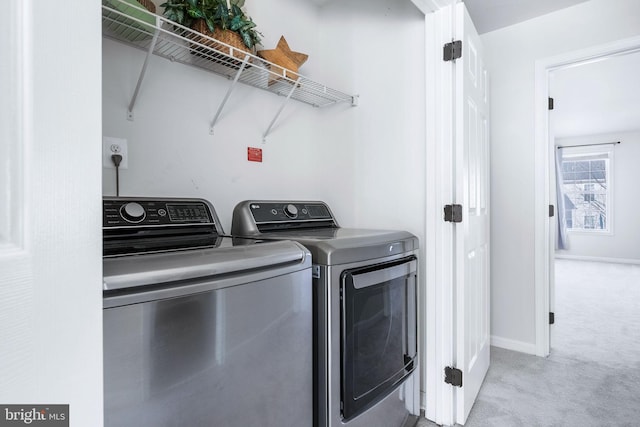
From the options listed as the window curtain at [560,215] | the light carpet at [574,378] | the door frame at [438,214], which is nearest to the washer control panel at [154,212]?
the door frame at [438,214]

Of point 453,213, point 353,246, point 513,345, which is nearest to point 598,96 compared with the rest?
point 513,345

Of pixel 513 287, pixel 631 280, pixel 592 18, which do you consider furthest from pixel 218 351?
pixel 631 280

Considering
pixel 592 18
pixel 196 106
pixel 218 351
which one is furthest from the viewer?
pixel 592 18

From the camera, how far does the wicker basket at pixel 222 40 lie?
1340 millimetres

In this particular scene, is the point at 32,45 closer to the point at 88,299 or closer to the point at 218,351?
the point at 88,299

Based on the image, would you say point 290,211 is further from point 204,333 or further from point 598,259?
point 598,259

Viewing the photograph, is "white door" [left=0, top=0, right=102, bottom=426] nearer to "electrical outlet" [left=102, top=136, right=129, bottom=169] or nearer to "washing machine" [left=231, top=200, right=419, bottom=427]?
"washing machine" [left=231, top=200, right=419, bottom=427]

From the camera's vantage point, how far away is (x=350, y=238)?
1269 millimetres

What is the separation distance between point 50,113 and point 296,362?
86 centimetres

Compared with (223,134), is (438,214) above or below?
below

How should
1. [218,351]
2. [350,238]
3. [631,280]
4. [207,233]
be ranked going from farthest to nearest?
[631,280] < [207,233] < [350,238] < [218,351]

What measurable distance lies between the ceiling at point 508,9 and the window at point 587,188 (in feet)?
17.5

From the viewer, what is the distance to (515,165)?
250 cm

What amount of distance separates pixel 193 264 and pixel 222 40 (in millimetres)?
1043
